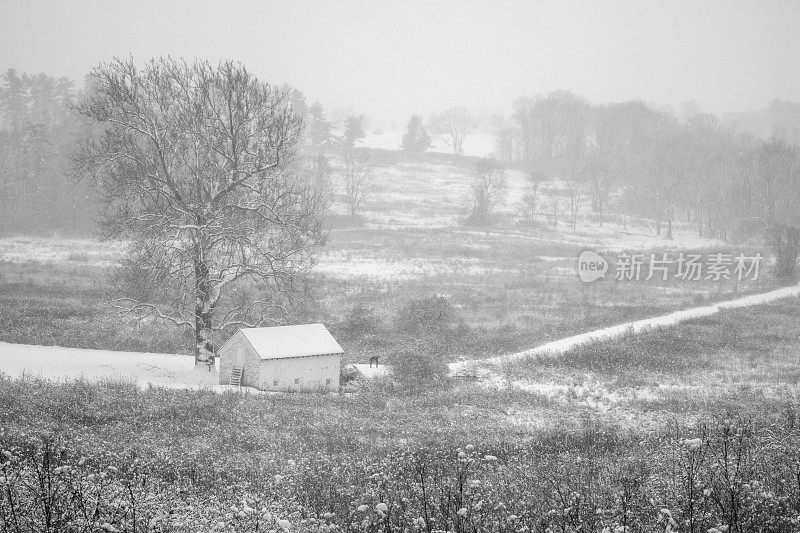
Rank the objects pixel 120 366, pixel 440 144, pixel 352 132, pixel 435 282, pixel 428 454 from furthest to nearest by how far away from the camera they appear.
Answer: pixel 440 144
pixel 352 132
pixel 435 282
pixel 120 366
pixel 428 454

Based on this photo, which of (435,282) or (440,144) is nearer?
(435,282)

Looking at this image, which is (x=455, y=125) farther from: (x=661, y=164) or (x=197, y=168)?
(x=197, y=168)

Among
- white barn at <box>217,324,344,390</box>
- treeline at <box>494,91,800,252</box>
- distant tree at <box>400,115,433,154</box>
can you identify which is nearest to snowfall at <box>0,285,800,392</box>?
white barn at <box>217,324,344,390</box>

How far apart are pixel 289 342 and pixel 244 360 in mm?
2174

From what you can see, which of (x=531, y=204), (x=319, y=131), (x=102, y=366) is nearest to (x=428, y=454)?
(x=102, y=366)

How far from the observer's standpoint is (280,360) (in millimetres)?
26719

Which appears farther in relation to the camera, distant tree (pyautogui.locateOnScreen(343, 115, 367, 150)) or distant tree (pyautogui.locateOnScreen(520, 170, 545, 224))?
distant tree (pyautogui.locateOnScreen(343, 115, 367, 150))

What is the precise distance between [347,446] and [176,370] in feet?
44.8

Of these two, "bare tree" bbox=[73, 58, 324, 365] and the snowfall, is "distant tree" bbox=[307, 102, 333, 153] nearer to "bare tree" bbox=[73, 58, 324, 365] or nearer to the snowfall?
the snowfall

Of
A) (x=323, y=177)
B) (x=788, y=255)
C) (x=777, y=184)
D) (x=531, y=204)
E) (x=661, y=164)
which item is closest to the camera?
(x=788, y=255)

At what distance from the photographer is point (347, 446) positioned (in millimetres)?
18297

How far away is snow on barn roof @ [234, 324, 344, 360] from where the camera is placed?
26.6 metres

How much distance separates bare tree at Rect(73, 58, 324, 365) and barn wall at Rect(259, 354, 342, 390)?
3615mm

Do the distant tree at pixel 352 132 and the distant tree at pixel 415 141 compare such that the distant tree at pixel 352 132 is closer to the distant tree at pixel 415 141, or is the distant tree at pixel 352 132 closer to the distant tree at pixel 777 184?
the distant tree at pixel 415 141
